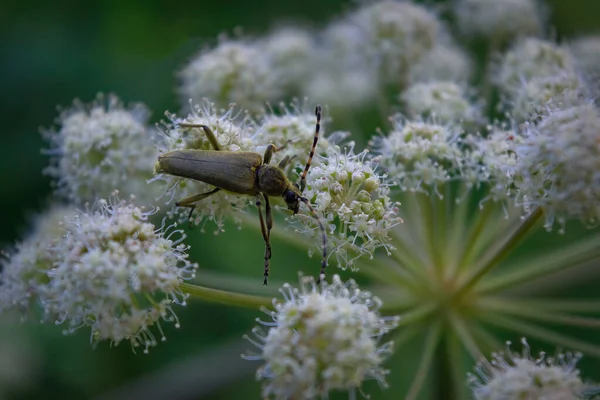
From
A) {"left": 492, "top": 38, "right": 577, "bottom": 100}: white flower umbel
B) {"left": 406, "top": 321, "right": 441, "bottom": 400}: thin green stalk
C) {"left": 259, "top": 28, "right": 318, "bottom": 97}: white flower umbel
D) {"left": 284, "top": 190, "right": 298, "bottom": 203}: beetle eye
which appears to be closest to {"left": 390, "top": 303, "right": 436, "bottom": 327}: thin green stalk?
{"left": 406, "top": 321, "right": 441, "bottom": 400}: thin green stalk

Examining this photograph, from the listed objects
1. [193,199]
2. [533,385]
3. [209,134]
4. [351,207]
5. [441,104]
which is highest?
[441,104]

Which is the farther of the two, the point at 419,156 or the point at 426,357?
the point at 419,156

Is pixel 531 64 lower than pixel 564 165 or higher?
higher

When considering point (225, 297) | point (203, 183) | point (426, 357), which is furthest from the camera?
point (203, 183)

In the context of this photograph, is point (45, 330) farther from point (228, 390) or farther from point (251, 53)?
point (251, 53)

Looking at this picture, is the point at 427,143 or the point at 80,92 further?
the point at 80,92

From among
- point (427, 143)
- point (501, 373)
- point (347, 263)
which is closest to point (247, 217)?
point (347, 263)

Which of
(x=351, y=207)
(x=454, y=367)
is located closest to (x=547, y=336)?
(x=454, y=367)

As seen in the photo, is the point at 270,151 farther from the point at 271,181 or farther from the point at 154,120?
the point at 154,120
